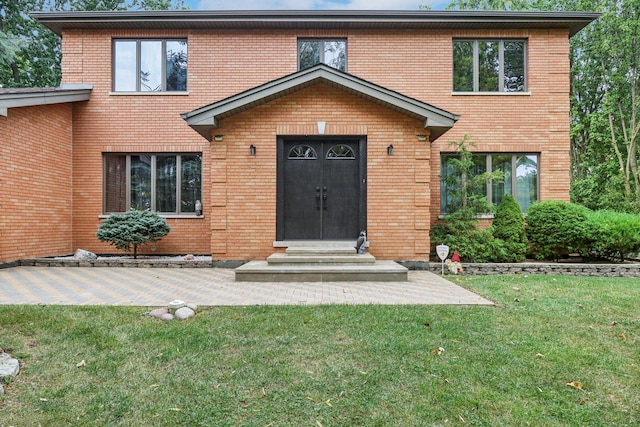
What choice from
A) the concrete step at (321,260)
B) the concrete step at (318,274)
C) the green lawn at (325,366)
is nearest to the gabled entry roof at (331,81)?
the concrete step at (321,260)

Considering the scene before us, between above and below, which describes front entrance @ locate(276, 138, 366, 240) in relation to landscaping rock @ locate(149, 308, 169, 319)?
above

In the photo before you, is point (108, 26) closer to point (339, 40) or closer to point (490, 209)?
point (339, 40)

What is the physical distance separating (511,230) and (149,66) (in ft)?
37.1

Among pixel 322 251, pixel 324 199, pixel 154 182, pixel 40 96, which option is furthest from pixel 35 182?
pixel 322 251

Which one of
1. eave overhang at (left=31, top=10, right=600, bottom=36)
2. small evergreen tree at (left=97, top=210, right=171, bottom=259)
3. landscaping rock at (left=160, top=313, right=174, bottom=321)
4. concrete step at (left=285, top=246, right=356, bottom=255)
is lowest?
landscaping rock at (left=160, top=313, right=174, bottom=321)

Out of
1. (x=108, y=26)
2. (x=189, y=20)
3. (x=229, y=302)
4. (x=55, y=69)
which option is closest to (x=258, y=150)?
(x=229, y=302)

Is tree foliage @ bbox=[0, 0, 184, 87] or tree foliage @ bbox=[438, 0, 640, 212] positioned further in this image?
tree foliage @ bbox=[0, 0, 184, 87]

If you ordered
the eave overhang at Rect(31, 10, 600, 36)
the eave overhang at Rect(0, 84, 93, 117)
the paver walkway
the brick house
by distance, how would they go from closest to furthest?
the paver walkway < the eave overhang at Rect(0, 84, 93, 117) < the eave overhang at Rect(31, 10, 600, 36) < the brick house

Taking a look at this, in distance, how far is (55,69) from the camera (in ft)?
57.4

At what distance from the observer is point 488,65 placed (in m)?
10.8

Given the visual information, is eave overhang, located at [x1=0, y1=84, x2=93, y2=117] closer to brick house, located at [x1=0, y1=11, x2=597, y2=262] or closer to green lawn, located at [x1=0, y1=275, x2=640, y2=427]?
brick house, located at [x1=0, y1=11, x2=597, y2=262]

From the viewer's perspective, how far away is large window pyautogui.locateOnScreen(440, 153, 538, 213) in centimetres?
1057

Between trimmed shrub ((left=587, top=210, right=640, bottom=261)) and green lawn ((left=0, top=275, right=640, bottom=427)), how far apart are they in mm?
4324

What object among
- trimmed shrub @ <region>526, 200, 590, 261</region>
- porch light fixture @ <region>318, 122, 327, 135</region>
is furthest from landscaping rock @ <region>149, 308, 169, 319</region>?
trimmed shrub @ <region>526, 200, 590, 261</region>
